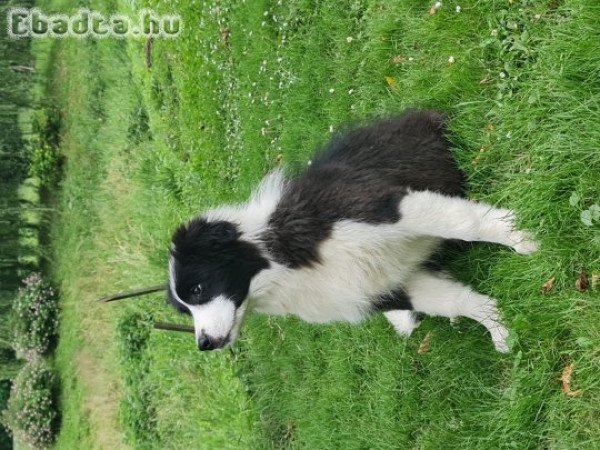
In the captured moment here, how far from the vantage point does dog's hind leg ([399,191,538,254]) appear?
2.92m

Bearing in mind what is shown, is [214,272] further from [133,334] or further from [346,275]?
[133,334]

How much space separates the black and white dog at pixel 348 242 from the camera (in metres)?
2.98

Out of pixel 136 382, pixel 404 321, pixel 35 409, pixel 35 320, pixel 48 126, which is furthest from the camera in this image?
pixel 48 126

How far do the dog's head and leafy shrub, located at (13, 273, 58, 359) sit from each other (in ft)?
27.8

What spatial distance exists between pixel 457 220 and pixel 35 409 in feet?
30.6

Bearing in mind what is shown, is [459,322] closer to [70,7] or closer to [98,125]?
[98,125]

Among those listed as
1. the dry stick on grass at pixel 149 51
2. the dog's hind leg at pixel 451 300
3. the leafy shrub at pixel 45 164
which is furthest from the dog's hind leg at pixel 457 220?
the leafy shrub at pixel 45 164

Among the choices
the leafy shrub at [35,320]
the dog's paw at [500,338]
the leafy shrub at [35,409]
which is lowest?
the leafy shrub at [35,409]

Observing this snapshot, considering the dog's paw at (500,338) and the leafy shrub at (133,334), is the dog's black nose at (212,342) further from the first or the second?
the leafy shrub at (133,334)

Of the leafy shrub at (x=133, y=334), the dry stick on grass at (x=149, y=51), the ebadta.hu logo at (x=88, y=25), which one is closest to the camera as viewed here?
the leafy shrub at (x=133, y=334)

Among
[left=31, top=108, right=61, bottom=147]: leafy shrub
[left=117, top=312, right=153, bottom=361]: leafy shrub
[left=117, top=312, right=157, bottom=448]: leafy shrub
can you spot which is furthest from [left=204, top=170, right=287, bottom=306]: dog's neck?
[left=31, top=108, right=61, bottom=147]: leafy shrub

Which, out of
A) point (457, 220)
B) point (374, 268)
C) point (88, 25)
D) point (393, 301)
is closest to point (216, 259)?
point (374, 268)

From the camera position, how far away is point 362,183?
3.05 meters

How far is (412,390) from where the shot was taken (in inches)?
147
